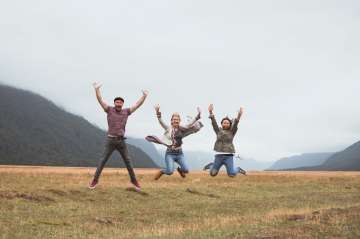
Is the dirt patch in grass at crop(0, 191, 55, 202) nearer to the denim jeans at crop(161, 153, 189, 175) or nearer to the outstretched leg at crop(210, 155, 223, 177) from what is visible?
the denim jeans at crop(161, 153, 189, 175)

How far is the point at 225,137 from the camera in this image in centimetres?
2048

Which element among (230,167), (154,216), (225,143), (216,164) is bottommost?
(154,216)

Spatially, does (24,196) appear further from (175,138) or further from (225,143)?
(225,143)

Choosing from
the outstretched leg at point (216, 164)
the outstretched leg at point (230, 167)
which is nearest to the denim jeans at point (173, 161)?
the outstretched leg at point (216, 164)

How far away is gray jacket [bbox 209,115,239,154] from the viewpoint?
20438 mm

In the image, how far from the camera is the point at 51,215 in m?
18.2

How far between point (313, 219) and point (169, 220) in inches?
208

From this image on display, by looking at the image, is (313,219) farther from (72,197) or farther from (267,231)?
(72,197)

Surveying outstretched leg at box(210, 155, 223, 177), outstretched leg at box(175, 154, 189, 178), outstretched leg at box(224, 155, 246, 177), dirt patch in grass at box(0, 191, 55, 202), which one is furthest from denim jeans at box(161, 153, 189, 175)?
dirt patch in grass at box(0, 191, 55, 202)

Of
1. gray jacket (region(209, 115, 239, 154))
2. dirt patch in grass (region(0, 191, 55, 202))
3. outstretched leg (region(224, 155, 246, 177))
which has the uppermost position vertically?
gray jacket (region(209, 115, 239, 154))

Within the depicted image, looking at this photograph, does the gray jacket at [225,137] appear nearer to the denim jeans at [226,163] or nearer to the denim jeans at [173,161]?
the denim jeans at [226,163]

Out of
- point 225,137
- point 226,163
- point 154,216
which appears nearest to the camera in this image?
point 154,216

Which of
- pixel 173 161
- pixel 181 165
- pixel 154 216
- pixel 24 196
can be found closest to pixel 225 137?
pixel 181 165

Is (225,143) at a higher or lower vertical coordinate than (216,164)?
higher
